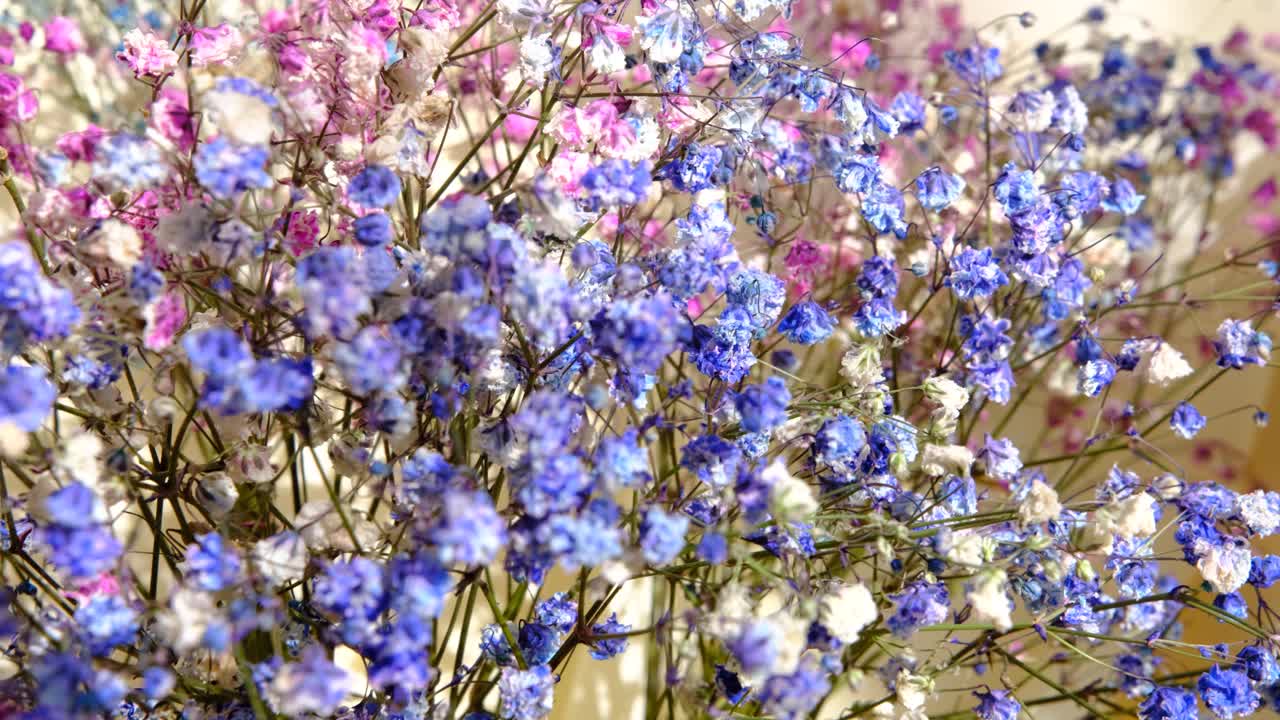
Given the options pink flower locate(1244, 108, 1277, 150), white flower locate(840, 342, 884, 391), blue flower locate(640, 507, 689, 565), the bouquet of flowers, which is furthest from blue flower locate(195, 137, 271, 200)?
pink flower locate(1244, 108, 1277, 150)

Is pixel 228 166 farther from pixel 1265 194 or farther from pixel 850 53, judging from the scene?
pixel 1265 194

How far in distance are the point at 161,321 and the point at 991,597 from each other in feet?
1.31

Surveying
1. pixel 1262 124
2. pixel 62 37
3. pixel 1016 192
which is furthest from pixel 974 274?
pixel 1262 124

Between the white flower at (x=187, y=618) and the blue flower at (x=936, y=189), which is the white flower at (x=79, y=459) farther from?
the blue flower at (x=936, y=189)

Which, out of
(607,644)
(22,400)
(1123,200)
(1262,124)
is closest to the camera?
(22,400)

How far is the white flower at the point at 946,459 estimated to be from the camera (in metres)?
0.60

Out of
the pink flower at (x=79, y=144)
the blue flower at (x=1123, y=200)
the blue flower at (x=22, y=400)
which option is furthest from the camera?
the blue flower at (x=1123, y=200)

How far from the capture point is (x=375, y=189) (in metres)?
0.51

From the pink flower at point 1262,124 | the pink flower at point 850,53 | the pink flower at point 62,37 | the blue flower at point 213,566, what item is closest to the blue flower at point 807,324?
the blue flower at point 213,566

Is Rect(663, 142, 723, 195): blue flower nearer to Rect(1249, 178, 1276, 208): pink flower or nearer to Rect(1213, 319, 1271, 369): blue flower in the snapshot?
Rect(1213, 319, 1271, 369): blue flower

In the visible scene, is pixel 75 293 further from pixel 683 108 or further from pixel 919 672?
pixel 919 672

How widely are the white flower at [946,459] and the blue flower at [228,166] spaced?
1.19ft

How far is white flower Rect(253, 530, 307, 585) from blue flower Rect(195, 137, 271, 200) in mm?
163

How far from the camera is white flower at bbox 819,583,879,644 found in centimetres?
51
